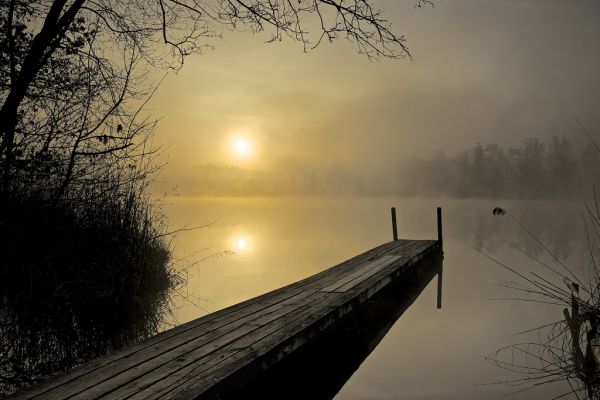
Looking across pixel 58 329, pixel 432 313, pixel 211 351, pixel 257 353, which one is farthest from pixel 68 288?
pixel 432 313

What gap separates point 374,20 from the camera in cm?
514

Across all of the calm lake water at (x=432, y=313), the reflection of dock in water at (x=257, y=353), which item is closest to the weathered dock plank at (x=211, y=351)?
the reflection of dock in water at (x=257, y=353)

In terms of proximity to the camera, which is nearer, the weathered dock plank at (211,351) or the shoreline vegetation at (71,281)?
the weathered dock plank at (211,351)

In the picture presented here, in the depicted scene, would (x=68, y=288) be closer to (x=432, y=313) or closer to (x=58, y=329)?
(x=58, y=329)

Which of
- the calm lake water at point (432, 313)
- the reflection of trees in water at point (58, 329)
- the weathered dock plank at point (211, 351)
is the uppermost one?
the weathered dock plank at point (211, 351)

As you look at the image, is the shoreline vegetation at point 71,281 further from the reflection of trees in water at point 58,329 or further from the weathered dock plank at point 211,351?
the weathered dock plank at point 211,351

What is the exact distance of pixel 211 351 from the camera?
2703 mm

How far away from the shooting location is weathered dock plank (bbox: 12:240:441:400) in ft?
7.07

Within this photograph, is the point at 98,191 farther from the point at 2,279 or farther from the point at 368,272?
the point at 368,272

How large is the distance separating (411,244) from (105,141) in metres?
7.92

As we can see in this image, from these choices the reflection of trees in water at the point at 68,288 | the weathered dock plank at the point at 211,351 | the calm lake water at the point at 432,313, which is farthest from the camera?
the calm lake water at the point at 432,313

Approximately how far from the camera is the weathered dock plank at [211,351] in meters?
2.15

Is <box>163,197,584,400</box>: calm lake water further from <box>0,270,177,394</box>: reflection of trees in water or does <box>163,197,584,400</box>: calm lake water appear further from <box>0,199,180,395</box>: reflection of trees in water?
<box>0,270,177,394</box>: reflection of trees in water

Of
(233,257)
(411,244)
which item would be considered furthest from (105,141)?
(233,257)
